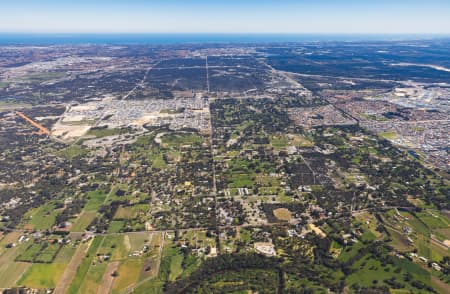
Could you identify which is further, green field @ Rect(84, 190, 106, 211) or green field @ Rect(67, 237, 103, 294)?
green field @ Rect(84, 190, 106, 211)

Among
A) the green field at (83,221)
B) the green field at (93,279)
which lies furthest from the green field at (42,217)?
the green field at (93,279)

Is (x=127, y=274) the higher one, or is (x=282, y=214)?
(x=282, y=214)

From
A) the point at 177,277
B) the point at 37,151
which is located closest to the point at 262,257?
the point at 177,277

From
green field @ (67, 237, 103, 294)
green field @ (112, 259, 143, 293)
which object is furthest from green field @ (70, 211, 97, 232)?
green field @ (112, 259, 143, 293)

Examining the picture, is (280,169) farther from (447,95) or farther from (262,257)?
(447,95)

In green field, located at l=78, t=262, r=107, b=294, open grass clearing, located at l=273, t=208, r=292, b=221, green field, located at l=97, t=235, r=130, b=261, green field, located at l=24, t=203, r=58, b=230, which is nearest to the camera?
green field, located at l=78, t=262, r=107, b=294

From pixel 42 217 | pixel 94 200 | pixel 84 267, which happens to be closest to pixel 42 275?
pixel 84 267

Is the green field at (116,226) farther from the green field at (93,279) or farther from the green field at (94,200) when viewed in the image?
the green field at (93,279)

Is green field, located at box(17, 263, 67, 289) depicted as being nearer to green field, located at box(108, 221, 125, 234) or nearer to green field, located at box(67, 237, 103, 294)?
green field, located at box(67, 237, 103, 294)

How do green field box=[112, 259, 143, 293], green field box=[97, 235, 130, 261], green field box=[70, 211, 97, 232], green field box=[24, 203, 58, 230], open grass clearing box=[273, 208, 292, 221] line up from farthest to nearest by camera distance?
open grass clearing box=[273, 208, 292, 221] < green field box=[24, 203, 58, 230] < green field box=[70, 211, 97, 232] < green field box=[97, 235, 130, 261] < green field box=[112, 259, 143, 293]

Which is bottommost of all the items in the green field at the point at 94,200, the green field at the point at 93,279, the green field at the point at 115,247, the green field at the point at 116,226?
the green field at the point at 93,279

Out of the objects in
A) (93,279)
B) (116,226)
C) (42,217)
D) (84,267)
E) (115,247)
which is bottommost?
(93,279)

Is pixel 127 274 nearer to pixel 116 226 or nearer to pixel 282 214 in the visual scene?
pixel 116 226
